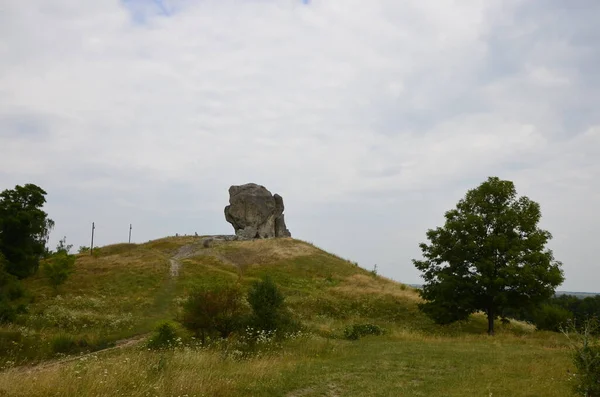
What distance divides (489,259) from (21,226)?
4152cm

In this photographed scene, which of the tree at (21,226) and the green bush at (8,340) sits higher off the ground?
the tree at (21,226)

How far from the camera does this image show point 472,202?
3297cm

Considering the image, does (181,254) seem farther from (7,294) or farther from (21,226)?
(7,294)

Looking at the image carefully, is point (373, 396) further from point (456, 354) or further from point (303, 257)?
point (303, 257)

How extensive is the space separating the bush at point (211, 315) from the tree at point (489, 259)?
16201mm

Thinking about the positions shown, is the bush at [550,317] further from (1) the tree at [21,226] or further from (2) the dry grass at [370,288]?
(1) the tree at [21,226]

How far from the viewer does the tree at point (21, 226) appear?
4369cm

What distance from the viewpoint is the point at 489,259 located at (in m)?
30.8

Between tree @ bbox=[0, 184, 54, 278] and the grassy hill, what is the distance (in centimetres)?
246

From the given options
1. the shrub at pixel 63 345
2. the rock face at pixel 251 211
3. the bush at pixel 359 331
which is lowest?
the shrub at pixel 63 345

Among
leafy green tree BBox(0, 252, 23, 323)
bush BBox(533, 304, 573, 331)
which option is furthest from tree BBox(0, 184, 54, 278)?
bush BBox(533, 304, 573, 331)

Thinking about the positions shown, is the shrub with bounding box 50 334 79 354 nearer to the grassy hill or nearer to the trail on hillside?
the grassy hill

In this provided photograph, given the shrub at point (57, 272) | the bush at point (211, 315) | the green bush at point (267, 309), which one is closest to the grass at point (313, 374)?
the green bush at point (267, 309)

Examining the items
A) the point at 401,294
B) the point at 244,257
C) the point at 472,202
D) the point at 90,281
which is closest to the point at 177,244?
the point at 244,257
